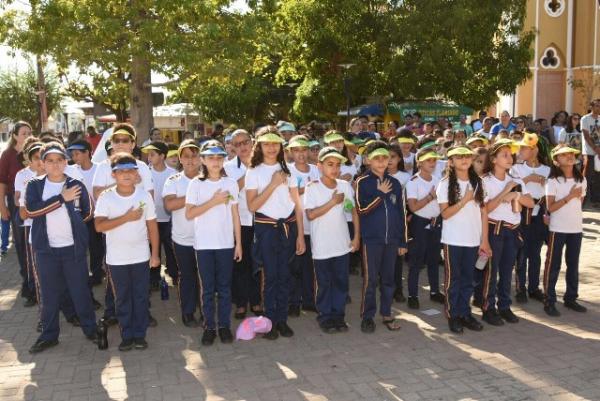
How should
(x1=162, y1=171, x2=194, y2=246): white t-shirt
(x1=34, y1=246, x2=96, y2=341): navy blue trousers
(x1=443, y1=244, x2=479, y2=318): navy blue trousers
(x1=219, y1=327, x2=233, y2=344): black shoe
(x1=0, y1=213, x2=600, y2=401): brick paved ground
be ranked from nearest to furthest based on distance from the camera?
(x1=0, y1=213, x2=600, y2=401): brick paved ground
(x1=34, y1=246, x2=96, y2=341): navy blue trousers
(x1=219, y1=327, x2=233, y2=344): black shoe
(x1=443, y1=244, x2=479, y2=318): navy blue trousers
(x1=162, y1=171, x2=194, y2=246): white t-shirt

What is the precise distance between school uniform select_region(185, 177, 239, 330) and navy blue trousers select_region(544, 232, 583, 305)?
130 inches

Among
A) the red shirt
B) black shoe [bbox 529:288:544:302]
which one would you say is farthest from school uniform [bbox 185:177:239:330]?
black shoe [bbox 529:288:544:302]

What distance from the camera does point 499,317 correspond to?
19.6 ft

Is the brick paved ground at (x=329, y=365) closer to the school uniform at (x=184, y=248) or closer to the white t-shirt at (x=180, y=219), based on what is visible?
the school uniform at (x=184, y=248)

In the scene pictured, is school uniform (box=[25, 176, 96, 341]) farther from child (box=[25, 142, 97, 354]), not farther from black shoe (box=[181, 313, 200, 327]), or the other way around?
black shoe (box=[181, 313, 200, 327])

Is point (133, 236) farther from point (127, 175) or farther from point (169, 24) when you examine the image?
point (169, 24)

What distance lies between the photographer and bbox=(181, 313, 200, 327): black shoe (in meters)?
6.04

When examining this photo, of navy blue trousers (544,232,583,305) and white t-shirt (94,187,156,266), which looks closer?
white t-shirt (94,187,156,266)

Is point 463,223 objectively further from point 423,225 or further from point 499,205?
point 423,225

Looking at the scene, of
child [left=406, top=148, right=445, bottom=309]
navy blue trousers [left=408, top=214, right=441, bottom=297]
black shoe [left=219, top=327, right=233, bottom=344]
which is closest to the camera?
black shoe [left=219, top=327, right=233, bottom=344]

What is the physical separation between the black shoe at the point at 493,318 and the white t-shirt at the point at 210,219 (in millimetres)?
2631

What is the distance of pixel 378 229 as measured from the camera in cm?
559

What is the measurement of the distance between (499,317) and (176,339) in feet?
10.3

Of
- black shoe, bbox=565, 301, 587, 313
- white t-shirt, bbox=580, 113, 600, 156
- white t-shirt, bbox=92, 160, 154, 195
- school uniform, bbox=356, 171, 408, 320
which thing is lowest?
black shoe, bbox=565, 301, 587, 313
